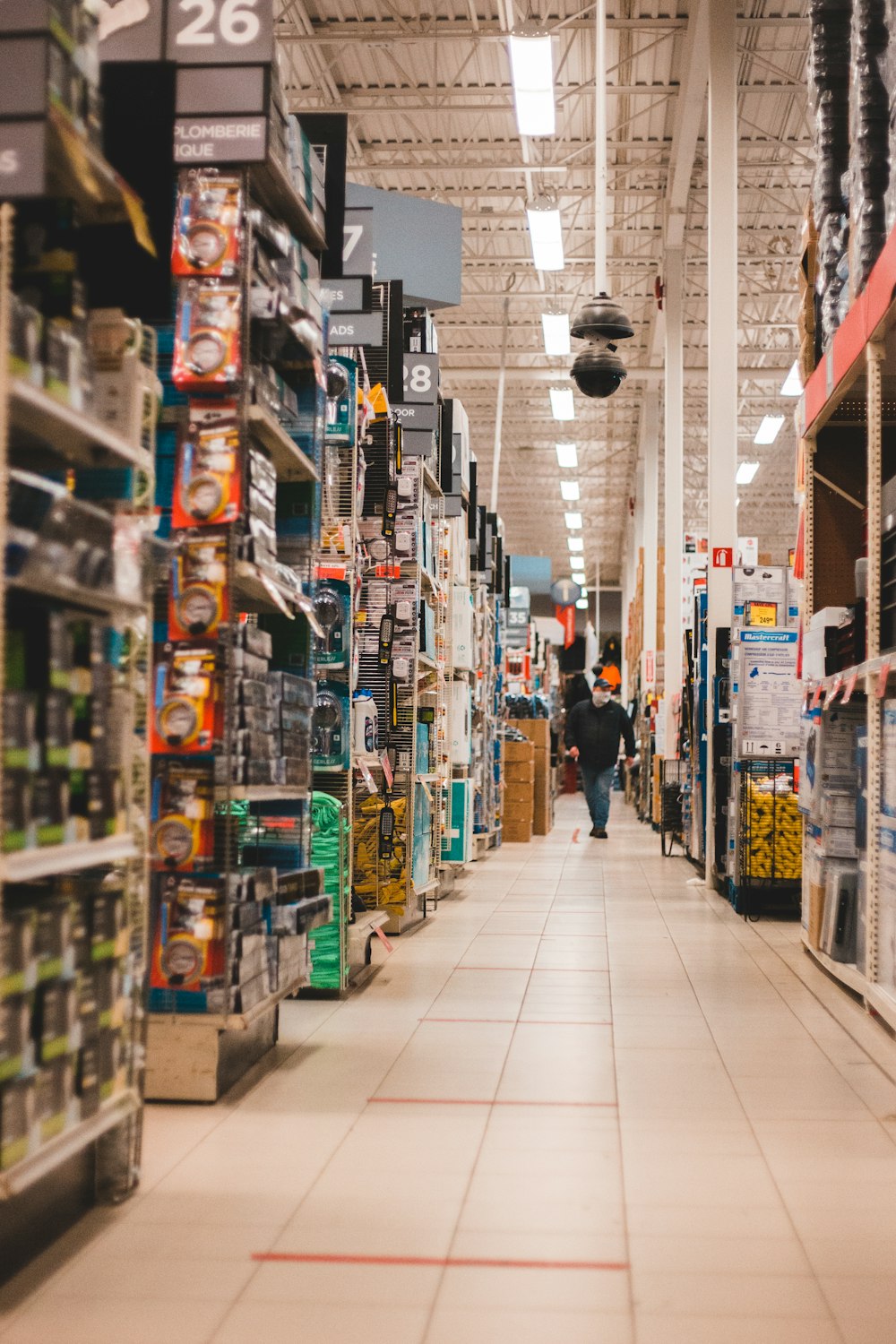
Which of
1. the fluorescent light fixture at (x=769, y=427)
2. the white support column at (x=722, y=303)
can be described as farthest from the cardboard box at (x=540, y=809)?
the fluorescent light fixture at (x=769, y=427)

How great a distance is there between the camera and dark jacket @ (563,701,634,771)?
1474 centimetres

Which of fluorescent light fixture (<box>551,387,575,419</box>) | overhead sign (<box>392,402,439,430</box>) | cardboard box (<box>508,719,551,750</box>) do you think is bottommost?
cardboard box (<box>508,719,551,750</box>)

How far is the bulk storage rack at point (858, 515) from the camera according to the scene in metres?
4.80

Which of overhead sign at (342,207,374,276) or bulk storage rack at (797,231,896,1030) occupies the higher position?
overhead sign at (342,207,374,276)

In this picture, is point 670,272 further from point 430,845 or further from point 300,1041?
point 300,1041

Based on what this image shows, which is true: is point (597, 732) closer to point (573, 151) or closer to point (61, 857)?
point (573, 151)

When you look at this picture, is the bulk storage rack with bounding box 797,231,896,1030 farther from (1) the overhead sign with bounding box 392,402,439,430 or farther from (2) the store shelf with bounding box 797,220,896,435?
(1) the overhead sign with bounding box 392,402,439,430

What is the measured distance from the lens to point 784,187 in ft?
51.3

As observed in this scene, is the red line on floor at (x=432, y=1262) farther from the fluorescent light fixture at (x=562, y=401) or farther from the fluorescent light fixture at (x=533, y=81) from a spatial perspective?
the fluorescent light fixture at (x=562, y=401)

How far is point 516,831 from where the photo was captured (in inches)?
576

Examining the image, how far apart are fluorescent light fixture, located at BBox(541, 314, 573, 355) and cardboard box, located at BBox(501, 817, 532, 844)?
565 cm

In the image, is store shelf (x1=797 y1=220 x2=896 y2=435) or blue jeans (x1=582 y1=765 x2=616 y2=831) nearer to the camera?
store shelf (x1=797 y1=220 x2=896 y2=435)

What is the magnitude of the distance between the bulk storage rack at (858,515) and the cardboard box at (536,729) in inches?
343

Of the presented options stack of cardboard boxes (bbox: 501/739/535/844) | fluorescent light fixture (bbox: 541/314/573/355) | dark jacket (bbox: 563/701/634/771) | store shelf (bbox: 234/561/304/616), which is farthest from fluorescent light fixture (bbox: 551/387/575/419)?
store shelf (bbox: 234/561/304/616)
